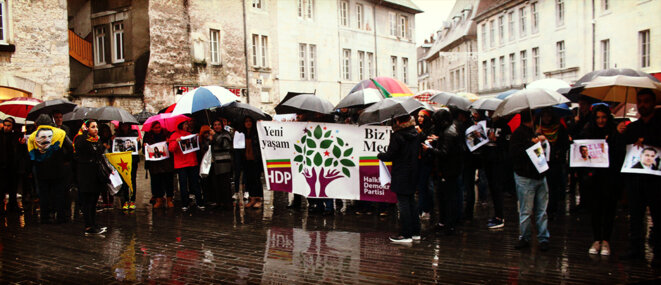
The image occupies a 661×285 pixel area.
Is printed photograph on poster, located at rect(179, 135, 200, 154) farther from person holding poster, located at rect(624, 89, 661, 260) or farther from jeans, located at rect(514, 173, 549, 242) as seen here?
person holding poster, located at rect(624, 89, 661, 260)

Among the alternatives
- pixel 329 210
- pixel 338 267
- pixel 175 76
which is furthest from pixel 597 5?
pixel 338 267

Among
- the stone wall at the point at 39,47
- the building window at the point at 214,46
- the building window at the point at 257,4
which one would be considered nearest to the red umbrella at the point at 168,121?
the stone wall at the point at 39,47

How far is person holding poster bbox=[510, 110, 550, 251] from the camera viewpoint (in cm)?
736

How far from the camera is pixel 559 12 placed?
40.1 metres

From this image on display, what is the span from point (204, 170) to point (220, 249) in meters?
3.72

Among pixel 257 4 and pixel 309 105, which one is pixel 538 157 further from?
pixel 257 4

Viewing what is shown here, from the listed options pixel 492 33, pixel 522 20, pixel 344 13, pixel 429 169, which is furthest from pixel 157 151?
pixel 492 33

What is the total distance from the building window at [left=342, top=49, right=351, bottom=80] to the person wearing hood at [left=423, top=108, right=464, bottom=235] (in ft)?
94.5

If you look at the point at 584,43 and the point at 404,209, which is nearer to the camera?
the point at 404,209

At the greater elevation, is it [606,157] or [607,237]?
[606,157]

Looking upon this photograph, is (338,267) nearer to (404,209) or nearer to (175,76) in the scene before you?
(404,209)

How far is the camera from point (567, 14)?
38.6m

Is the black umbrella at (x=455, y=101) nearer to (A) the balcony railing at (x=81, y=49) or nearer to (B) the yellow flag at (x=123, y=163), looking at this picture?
Result: (B) the yellow flag at (x=123, y=163)

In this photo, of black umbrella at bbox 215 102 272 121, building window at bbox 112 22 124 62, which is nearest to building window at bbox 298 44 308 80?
building window at bbox 112 22 124 62
